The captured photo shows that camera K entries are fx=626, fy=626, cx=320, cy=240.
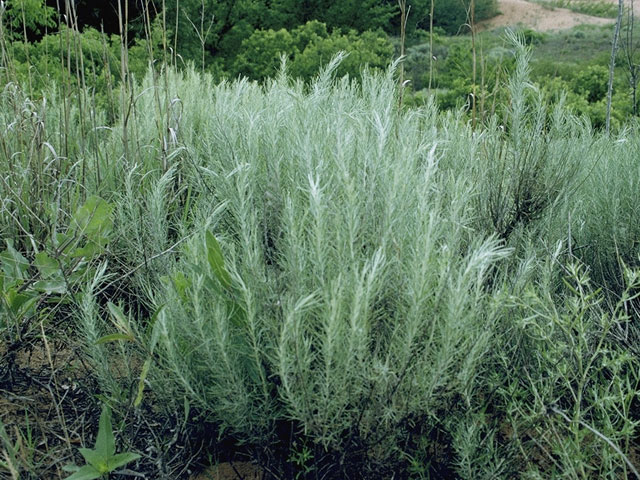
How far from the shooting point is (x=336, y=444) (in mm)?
1435

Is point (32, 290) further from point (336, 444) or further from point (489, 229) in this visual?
point (489, 229)

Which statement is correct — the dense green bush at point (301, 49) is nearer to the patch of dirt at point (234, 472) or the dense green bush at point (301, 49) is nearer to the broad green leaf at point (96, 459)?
the patch of dirt at point (234, 472)

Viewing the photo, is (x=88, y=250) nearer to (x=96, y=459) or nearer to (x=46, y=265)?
(x=46, y=265)

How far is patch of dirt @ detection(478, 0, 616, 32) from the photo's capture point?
2912 centimetres

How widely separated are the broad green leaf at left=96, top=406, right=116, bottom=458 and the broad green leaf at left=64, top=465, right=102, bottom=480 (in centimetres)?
4

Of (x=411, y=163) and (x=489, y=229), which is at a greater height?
(x=411, y=163)

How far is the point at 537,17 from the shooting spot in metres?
31.0

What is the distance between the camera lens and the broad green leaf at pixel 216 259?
1.52m

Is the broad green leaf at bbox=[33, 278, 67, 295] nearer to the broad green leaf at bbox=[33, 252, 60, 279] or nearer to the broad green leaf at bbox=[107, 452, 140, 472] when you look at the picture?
the broad green leaf at bbox=[33, 252, 60, 279]

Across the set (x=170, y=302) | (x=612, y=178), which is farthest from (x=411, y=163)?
(x=612, y=178)

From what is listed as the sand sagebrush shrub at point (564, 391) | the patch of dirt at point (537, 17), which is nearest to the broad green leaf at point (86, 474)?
the sand sagebrush shrub at point (564, 391)

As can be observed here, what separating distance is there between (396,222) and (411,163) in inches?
5.9

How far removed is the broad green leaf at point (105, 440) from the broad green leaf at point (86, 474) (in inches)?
1.7

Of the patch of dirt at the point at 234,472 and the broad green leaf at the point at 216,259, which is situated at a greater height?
the broad green leaf at the point at 216,259
